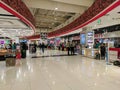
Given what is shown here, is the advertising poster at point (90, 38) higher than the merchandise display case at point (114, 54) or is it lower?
higher

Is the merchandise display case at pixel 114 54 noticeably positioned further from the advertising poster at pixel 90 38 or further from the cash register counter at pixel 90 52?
the advertising poster at pixel 90 38

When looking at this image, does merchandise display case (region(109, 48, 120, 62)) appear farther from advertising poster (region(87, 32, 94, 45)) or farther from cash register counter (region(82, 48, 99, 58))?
advertising poster (region(87, 32, 94, 45))

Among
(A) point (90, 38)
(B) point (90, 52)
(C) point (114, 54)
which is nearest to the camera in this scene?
(C) point (114, 54)

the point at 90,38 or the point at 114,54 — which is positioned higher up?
the point at 90,38

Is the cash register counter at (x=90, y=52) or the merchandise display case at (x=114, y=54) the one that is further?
the cash register counter at (x=90, y=52)

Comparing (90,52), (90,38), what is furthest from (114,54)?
(90,38)

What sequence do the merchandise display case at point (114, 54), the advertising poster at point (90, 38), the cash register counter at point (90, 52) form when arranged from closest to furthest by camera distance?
the merchandise display case at point (114, 54) < the cash register counter at point (90, 52) < the advertising poster at point (90, 38)

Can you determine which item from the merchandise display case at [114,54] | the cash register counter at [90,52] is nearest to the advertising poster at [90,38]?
the cash register counter at [90,52]

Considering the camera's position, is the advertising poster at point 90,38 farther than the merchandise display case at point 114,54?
Yes

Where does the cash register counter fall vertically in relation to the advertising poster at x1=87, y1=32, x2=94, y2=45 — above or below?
below

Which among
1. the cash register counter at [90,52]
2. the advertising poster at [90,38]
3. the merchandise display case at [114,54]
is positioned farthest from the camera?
the advertising poster at [90,38]

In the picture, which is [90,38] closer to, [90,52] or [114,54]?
[90,52]

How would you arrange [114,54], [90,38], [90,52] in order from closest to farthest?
1. [114,54]
2. [90,52]
3. [90,38]

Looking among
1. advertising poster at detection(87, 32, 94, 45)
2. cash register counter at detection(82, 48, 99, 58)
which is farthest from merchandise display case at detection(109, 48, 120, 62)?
advertising poster at detection(87, 32, 94, 45)
